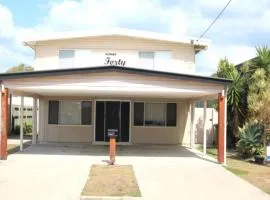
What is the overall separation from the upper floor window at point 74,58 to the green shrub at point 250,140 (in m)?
8.93

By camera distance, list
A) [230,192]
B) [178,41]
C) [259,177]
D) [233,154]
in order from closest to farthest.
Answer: [230,192] → [259,177] → [233,154] → [178,41]

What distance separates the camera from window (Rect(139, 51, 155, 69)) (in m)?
25.7

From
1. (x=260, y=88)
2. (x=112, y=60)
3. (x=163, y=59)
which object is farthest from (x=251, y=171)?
(x=112, y=60)

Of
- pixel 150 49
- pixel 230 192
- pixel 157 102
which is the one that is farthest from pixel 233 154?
pixel 230 192

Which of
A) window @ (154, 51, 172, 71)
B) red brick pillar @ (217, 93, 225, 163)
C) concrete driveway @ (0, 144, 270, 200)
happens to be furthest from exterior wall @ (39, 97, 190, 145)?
red brick pillar @ (217, 93, 225, 163)

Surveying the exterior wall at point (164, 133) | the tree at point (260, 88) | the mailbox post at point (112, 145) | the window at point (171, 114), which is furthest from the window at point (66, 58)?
the tree at point (260, 88)

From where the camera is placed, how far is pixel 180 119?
26.5 meters

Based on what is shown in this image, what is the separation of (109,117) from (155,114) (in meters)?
2.48

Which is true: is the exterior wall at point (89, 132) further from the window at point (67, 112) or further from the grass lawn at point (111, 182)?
the grass lawn at point (111, 182)

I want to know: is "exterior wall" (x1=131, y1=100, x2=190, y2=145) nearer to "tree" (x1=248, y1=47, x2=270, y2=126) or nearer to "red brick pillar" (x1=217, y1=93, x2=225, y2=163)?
"tree" (x1=248, y1=47, x2=270, y2=126)

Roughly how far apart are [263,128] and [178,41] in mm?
6835

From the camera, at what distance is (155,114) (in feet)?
87.0

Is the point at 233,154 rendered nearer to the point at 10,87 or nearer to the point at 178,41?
the point at 178,41

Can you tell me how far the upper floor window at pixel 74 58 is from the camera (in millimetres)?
25562
